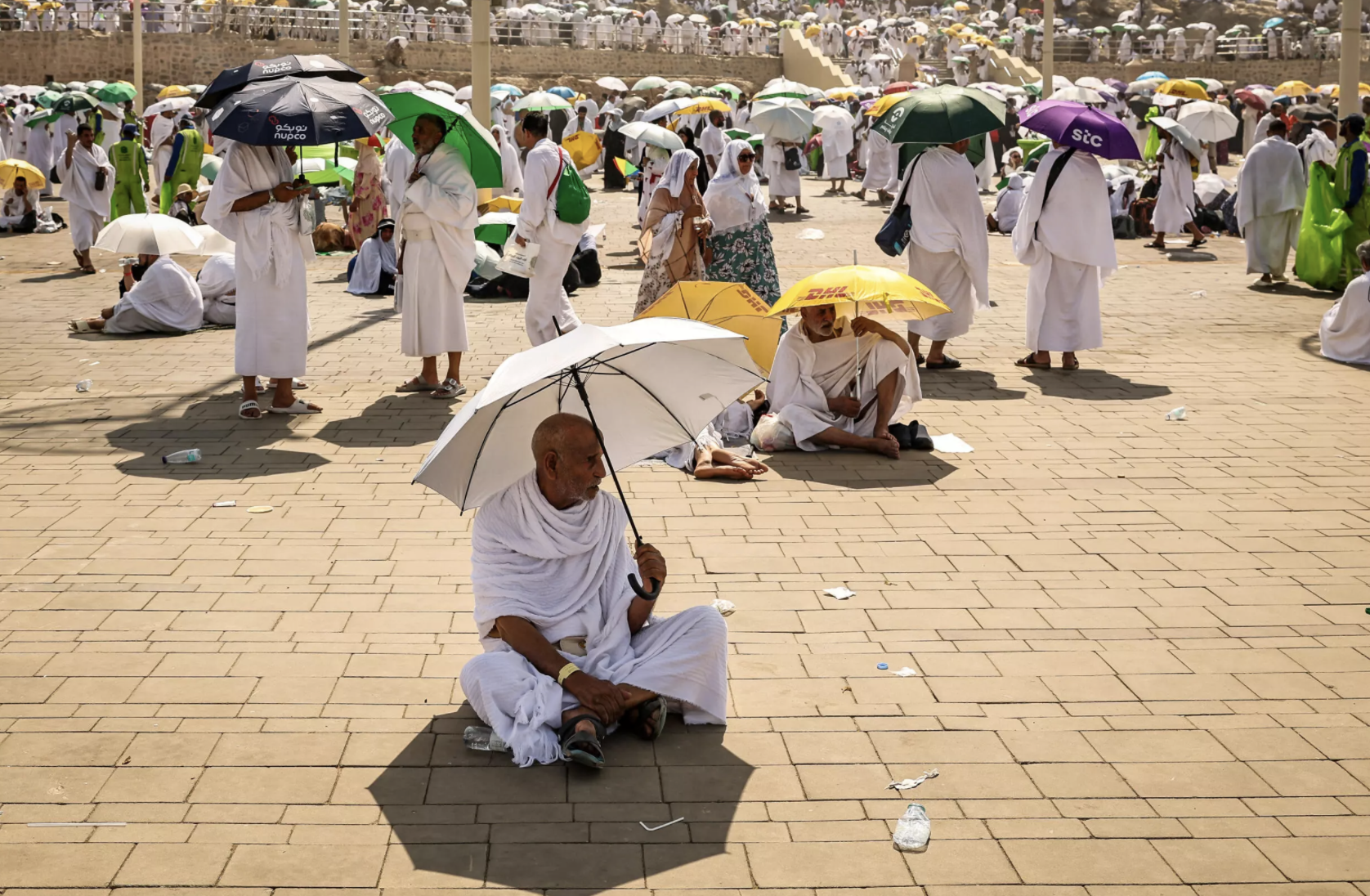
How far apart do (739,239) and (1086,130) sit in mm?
2404

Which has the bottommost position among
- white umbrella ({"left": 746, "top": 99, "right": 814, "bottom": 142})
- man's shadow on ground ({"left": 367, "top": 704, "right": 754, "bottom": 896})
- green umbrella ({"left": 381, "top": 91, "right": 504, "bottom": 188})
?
man's shadow on ground ({"left": 367, "top": 704, "right": 754, "bottom": 896})

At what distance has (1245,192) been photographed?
1362 centimetres

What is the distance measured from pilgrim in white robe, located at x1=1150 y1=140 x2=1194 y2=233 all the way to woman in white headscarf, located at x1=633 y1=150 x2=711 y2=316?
27.6 feet

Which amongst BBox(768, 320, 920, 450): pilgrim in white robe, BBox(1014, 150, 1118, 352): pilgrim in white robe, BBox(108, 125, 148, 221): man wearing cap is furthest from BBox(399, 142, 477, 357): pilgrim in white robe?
BBox(108, 125, 148, 221): man wearing cap

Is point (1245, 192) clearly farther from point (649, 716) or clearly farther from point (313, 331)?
point (649, 716)

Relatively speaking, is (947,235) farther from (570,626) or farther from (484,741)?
(484,741)

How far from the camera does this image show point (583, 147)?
23.5 meters

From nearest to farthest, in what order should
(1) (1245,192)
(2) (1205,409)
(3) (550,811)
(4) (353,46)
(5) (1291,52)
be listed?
(3) (550,811) < (2) (1205,409) < (1) (1245,192) < (4) (353,46) < (5) (1291,52)

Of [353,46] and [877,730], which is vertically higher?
[353,46]

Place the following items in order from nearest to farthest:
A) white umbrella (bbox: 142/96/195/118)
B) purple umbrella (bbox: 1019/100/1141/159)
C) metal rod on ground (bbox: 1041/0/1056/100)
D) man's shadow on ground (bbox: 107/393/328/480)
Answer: man's shadow on ground (bbox: 107/393/328/480)
purple umbrella (bbox: 1019/100/1141/159)
white umbrella (bbox: 142/96/195/118)
metal rod on ground (bbox: 1041/0/1056/100)

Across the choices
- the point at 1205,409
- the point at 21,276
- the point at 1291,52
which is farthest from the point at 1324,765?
the point at 1291,52

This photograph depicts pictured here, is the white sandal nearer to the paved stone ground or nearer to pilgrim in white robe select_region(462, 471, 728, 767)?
the paved stone ground

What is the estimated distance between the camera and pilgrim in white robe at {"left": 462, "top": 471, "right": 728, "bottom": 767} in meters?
4.06

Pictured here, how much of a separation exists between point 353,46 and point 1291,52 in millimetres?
28046
